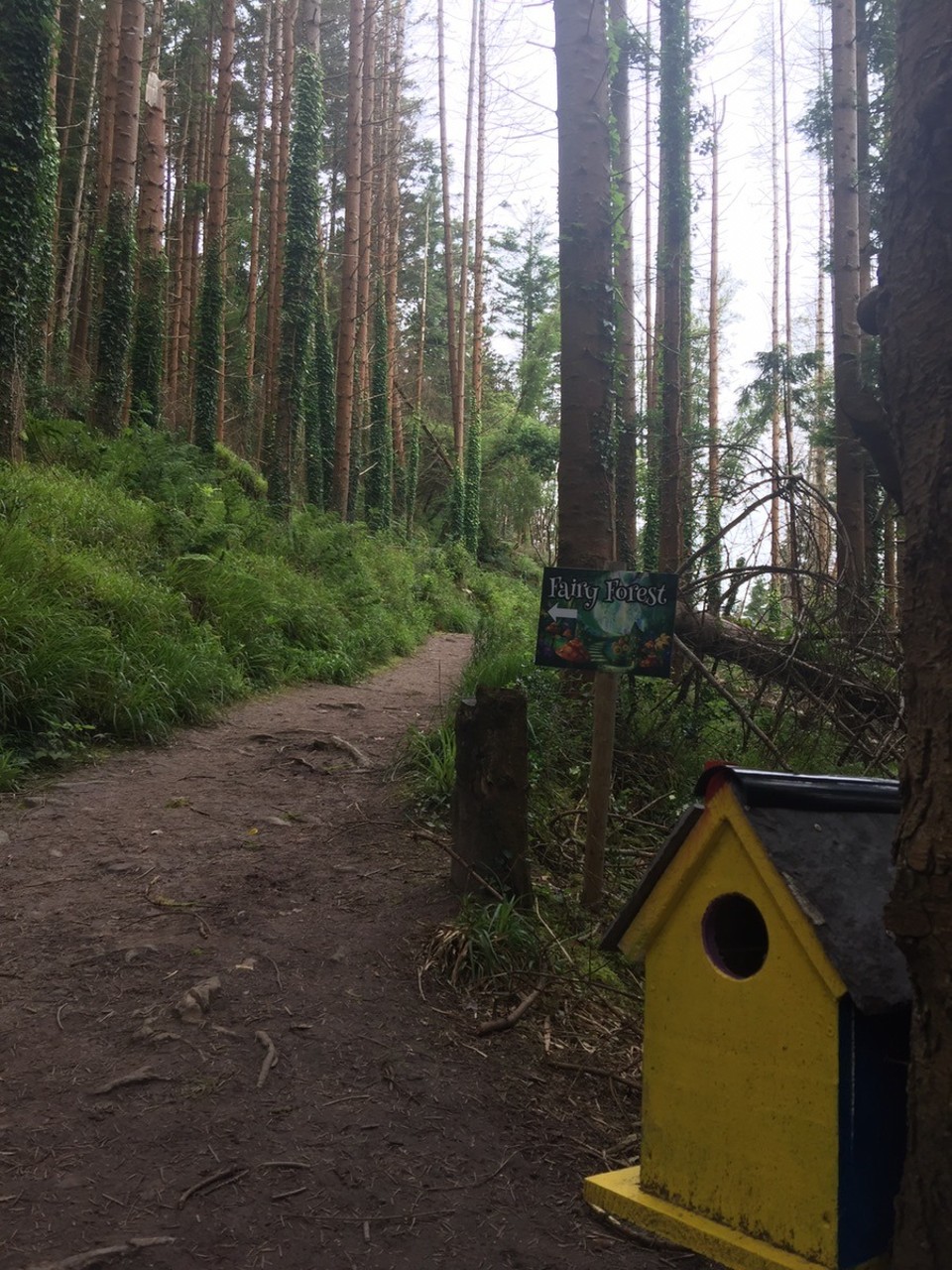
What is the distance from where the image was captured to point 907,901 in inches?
66.1

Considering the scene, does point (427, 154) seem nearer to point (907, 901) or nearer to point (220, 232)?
point (220, 232)

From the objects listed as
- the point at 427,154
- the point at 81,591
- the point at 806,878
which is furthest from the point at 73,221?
the point at 806,878

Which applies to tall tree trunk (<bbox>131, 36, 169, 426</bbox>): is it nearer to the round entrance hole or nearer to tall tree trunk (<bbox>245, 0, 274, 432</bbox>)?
tall tree trunk (<bbox>245, 0, 274, 432</bbox>)

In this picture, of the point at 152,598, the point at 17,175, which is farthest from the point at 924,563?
the point at 17,175

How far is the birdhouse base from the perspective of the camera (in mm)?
1829

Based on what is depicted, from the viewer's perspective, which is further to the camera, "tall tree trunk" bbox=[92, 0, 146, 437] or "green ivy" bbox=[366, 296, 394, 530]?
"green ivy" bbox=[366, 296, 394, 530]

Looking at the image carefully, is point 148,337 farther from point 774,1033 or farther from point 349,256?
point 774,1033

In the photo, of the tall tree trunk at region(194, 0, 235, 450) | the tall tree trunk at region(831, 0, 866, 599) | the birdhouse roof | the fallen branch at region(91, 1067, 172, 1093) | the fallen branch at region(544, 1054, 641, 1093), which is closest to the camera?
the birdhouse roof

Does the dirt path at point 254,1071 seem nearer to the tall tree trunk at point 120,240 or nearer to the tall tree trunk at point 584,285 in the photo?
the tall tree trunk at point 584,285

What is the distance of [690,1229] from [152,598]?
7.37 meters

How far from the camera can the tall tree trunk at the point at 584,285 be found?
22.1ft

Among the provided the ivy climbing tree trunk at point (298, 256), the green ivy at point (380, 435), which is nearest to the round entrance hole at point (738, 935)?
the ivy climbing tree trunk at point (298, 256)

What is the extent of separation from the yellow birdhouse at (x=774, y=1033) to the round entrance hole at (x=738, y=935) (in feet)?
0.06

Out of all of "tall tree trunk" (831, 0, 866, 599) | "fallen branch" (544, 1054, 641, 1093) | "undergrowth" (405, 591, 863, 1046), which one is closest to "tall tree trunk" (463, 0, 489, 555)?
"tall tree trunk" (831, 0, 866, 599)
